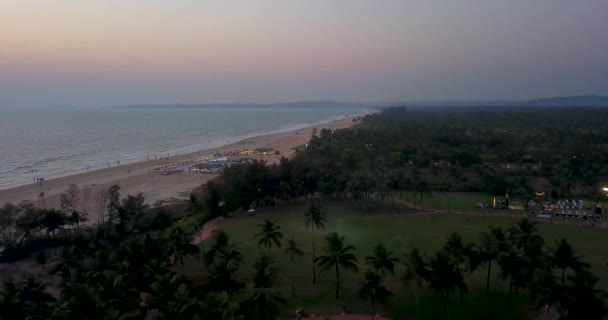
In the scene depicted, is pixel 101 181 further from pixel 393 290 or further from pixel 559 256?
pixel 559 256

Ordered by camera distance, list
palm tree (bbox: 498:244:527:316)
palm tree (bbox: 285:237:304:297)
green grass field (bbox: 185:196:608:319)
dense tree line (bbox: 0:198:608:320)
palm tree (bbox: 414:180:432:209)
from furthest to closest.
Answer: palm tree (bbox: 414:180:432:209)
palm tree (bbox: 285:237:304:297)
green grass field (bbox: 185:196:608:319)
palm tree (bbox: 498:244:527:316)
dense tree line (bbox: 0:198:608:320)

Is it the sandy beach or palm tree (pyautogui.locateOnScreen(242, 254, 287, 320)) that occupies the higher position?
palm tree (pyautogui.locateOnScreen(242, 254, 287, 320))

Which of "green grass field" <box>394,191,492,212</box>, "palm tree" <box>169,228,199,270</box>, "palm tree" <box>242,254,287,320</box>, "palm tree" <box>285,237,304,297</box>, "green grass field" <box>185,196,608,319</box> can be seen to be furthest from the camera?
"green grass field" <box>394,191,492,212</box>

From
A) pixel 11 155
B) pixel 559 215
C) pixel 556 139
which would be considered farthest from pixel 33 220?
pixel 556 139

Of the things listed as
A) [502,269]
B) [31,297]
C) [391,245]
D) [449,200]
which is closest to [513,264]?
[502,269]

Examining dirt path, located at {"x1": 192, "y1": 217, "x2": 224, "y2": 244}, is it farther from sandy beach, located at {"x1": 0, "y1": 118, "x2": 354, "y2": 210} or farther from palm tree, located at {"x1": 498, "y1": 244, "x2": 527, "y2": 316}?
palm tree, located at {"x1": 498, "y1": 244, "x2": 527, "y2": 316}

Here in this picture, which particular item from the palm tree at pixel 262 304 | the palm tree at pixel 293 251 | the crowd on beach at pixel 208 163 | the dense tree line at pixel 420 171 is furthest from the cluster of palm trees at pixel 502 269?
the crowd on beach at pixel 208 163

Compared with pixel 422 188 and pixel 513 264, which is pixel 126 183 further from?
pixel 513 264

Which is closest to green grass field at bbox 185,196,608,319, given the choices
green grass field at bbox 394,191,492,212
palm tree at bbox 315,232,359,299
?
green grass field at bbox 394,191,492,212

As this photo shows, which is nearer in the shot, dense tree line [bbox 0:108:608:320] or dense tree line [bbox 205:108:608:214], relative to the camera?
dense tree line [bbox 0:108:608:320]
